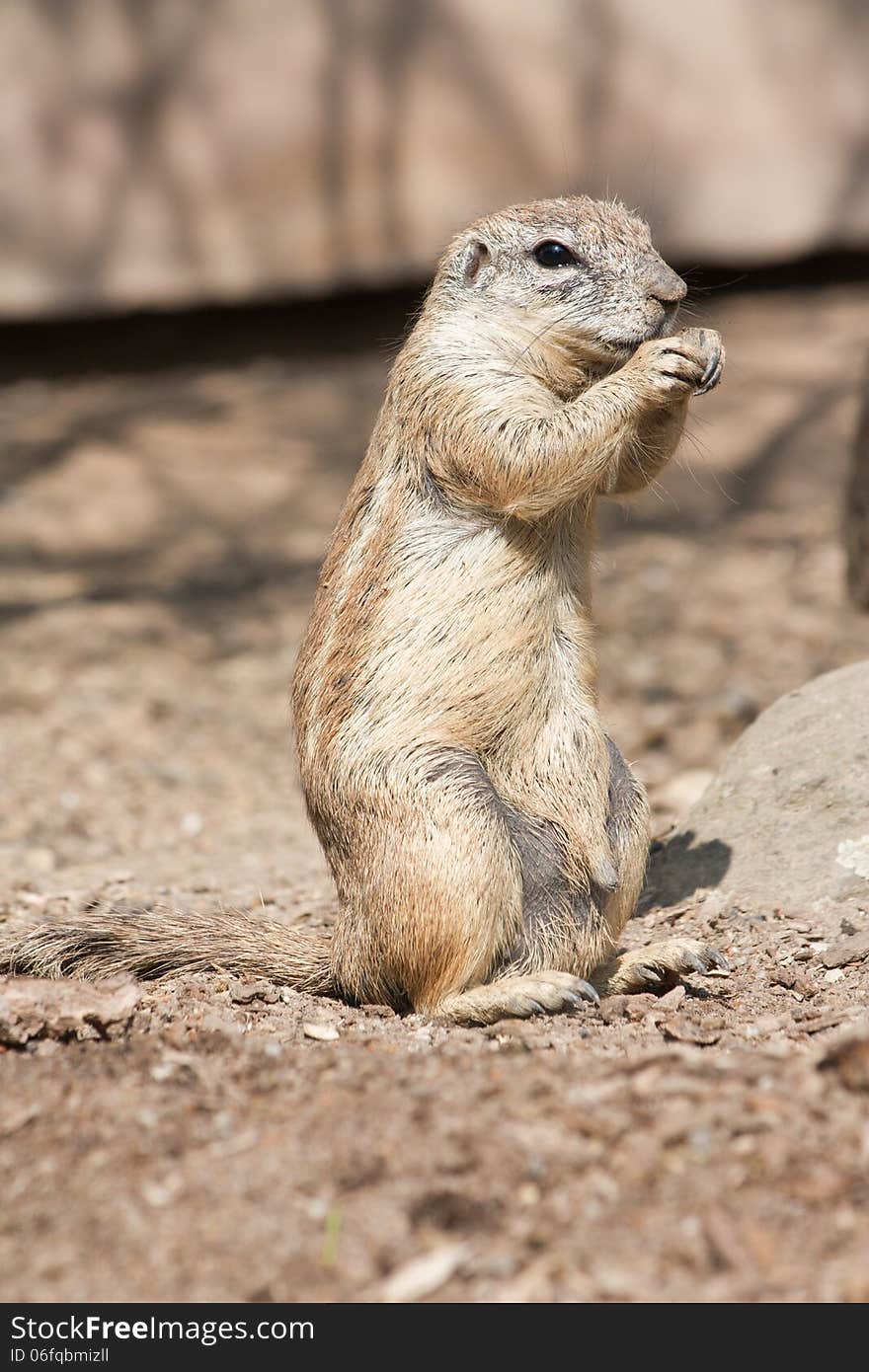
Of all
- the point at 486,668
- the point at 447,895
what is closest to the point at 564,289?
the point at 486,668

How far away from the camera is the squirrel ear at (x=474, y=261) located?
4.46m

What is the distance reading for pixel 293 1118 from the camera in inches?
117

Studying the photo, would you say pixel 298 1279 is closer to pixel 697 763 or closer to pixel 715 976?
pixel 715 976

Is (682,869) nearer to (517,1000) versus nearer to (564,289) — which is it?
(517,1000)

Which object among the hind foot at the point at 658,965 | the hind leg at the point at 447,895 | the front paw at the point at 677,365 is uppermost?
the front paw at the point at 677,365

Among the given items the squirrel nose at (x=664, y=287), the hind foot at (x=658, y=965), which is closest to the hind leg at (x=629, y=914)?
the hind foot at (x=658, y=965)

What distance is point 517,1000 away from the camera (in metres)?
3.82

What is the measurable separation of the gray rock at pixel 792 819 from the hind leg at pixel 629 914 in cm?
44

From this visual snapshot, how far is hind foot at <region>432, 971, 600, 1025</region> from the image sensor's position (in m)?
3.82

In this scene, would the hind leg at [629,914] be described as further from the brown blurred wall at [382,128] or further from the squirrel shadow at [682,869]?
the brown blurred wall at [382,128]

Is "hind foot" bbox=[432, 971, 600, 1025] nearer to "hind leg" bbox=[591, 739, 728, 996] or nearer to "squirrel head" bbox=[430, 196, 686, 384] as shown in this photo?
"hind leg" bbox=[591, 739, 728, 996]

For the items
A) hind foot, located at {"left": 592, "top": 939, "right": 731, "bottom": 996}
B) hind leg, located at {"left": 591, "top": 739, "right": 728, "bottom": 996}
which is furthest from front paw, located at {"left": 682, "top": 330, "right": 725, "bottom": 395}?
hind foot, located at {"left": 592, "top": 939, "right": 731, "bottom": 996}

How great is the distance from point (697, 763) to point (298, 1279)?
5088 mm

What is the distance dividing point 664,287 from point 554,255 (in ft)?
1.18
